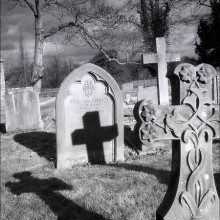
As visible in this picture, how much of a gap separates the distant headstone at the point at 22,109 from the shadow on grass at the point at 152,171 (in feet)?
17.8

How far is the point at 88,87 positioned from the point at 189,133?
13.3 ft

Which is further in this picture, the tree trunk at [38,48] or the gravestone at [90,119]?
the tree trunk at [38,48]

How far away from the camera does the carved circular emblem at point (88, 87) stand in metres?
6.38

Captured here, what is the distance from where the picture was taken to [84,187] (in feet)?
16.2


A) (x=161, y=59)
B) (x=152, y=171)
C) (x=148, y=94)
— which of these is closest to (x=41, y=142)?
(x=161, y=59)

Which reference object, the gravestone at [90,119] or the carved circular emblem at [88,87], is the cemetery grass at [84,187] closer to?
the gravestone at [90,119]

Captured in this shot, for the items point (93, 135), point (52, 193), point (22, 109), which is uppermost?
point (22, 109)

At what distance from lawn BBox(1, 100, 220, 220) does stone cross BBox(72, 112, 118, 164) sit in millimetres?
375

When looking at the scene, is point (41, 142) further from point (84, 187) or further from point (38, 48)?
point (38, 48)

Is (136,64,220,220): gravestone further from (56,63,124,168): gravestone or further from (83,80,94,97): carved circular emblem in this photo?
(83,80,94,97): carved circular emblem

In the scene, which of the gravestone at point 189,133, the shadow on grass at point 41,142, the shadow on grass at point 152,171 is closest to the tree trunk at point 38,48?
the shadow on grass at point 41,142

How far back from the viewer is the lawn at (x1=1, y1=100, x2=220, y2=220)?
400cm

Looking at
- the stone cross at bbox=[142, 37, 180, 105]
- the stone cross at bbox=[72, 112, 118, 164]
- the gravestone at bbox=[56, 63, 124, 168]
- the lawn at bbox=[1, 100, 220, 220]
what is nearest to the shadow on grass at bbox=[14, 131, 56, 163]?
the lawn at bbox=[1, 100, 220, 220]

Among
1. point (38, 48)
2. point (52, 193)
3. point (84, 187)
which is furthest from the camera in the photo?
point (38, 48)
